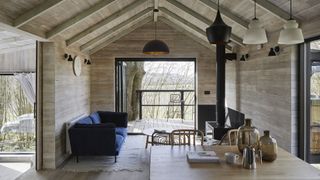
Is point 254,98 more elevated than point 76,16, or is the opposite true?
point 76,16

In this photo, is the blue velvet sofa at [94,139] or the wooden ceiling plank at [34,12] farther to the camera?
the blue velvet sofa at [94,139]

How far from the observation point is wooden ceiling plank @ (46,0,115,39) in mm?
5086

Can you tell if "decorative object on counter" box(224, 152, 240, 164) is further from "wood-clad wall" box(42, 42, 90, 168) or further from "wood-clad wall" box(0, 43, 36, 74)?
"wood-clad wall" box(0, 43, 36, 74)

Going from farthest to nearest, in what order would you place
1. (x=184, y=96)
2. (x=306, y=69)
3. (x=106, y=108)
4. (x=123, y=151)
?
(x=184, y=96) < (x=106, y=108) < (x=123, y=151) < (x=306, y=69)

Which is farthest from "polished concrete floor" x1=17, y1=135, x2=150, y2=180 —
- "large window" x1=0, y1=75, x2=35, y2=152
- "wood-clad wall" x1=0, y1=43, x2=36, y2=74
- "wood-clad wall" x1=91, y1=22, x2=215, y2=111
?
"wood-clad wall" x1=91, y1=22, x2=215, y2=111

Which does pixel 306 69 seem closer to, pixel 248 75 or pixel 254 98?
pixel 254 98

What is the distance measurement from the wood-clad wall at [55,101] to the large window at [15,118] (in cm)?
110

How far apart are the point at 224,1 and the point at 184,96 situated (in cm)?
611

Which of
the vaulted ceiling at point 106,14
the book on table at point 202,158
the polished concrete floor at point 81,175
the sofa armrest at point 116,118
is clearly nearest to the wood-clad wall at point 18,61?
the vaulted ceiling at point 106,14

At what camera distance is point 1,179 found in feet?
16.4

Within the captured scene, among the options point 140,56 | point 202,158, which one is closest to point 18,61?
point 140,56

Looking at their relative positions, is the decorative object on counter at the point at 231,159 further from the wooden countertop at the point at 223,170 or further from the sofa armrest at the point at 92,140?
the sofa armrest at the point at 92,140

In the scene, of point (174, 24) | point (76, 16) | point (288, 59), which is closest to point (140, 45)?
point (174, 24)

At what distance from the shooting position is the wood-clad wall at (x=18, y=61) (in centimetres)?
696
